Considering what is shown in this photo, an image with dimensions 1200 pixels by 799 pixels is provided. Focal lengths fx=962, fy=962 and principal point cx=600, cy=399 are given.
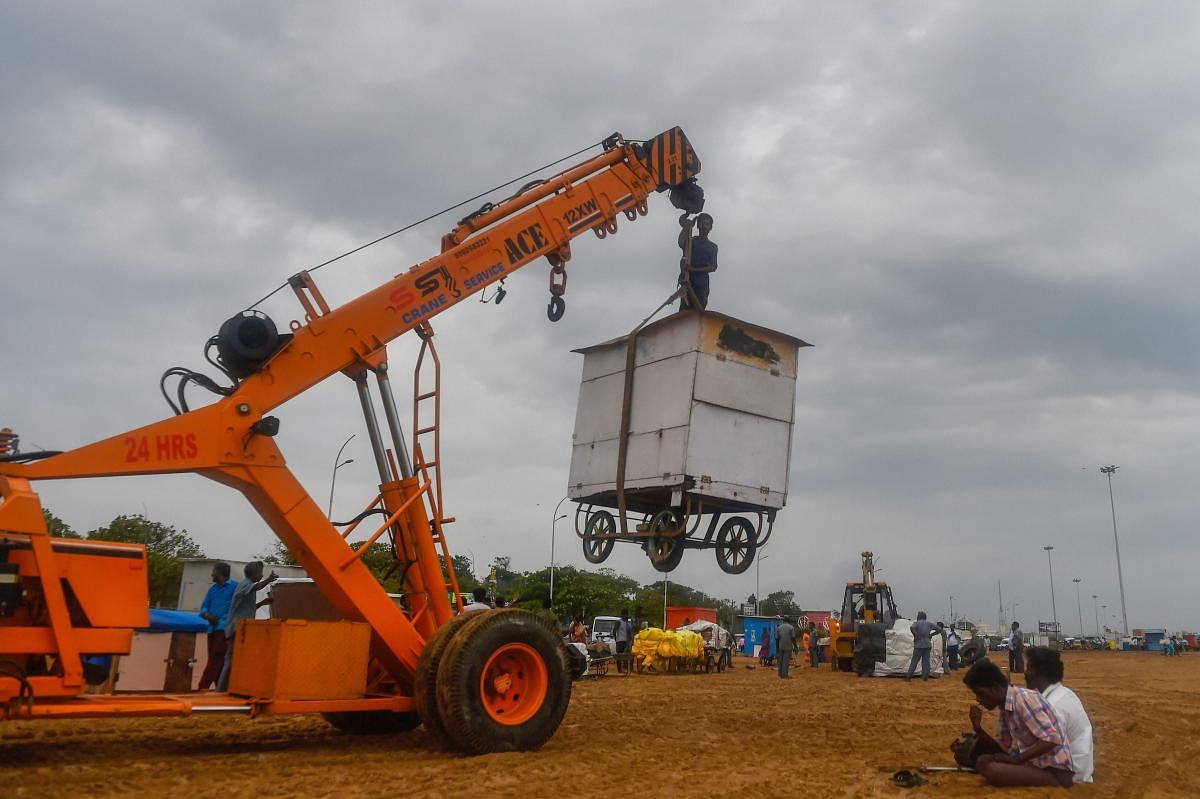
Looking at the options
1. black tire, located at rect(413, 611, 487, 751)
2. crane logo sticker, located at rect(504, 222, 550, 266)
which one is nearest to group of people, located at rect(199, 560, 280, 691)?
black tire, located at rect(413, 611, 487, 751)

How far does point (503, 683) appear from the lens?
842 cm

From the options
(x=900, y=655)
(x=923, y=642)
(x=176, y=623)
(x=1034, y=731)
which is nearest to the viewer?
(x=1034, y=731)

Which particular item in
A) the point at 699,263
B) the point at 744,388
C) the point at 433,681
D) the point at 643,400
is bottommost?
the point at 433,681

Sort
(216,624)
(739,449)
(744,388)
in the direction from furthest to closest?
(744,388) → (739,449) → (216,624)

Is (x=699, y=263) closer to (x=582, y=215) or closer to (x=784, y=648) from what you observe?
(x=582, y=215)

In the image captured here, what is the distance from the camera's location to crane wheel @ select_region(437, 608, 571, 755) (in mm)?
7984

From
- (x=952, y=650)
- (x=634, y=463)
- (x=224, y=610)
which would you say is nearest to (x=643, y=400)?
(x=634, y=463)

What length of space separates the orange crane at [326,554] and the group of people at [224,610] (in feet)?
4.44

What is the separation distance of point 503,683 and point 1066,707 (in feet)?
14.6

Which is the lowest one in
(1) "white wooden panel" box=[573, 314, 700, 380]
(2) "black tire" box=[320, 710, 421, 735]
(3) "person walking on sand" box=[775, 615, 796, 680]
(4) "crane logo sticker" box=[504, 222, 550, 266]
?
(2) "black tire" box=[320, 710, 421, 735]

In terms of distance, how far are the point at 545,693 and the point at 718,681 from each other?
42.4 feet

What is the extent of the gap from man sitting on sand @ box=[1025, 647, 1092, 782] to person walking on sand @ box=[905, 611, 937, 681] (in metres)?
15.4

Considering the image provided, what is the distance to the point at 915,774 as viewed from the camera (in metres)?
6.99

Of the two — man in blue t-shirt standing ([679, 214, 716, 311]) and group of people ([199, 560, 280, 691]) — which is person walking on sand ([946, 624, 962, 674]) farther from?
group of people ([199, 560, 280, 691])
